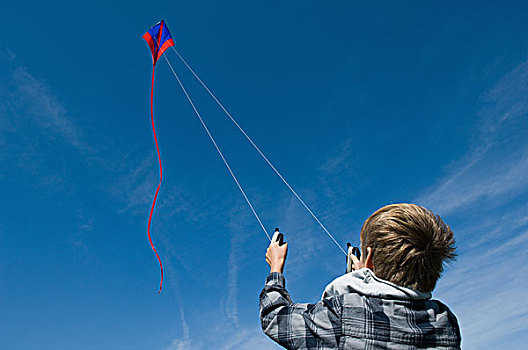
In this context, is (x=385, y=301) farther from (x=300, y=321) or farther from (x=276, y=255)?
(x=276, y=255)

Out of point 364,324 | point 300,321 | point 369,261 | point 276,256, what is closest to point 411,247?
point 369,261

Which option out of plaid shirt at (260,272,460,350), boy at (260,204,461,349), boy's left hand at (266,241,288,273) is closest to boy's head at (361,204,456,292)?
boy at (260,204,461,349)

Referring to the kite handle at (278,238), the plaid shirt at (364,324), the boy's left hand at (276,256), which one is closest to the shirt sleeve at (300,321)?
the plaid shirt at (364,324)

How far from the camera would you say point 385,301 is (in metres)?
1.76

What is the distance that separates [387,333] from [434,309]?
0.26 m

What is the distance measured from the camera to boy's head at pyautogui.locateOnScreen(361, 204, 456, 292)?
1.84 m

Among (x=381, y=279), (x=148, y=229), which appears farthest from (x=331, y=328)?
(x=148, y=229)

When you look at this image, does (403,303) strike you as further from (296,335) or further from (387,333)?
(296,335)

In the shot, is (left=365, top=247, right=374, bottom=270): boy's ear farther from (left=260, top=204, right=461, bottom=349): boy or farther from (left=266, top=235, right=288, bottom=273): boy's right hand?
(left=266, top=235, right=288, bottom=273): boy's right hand

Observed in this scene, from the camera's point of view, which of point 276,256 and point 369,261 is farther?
point 276,256

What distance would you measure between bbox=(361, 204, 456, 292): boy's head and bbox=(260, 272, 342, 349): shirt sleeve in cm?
27

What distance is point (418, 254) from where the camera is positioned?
185 centimetres

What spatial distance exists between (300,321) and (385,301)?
1.18 ft

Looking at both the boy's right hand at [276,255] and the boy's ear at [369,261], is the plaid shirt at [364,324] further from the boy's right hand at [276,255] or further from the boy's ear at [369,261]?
the boy's right hand at [276,255]
